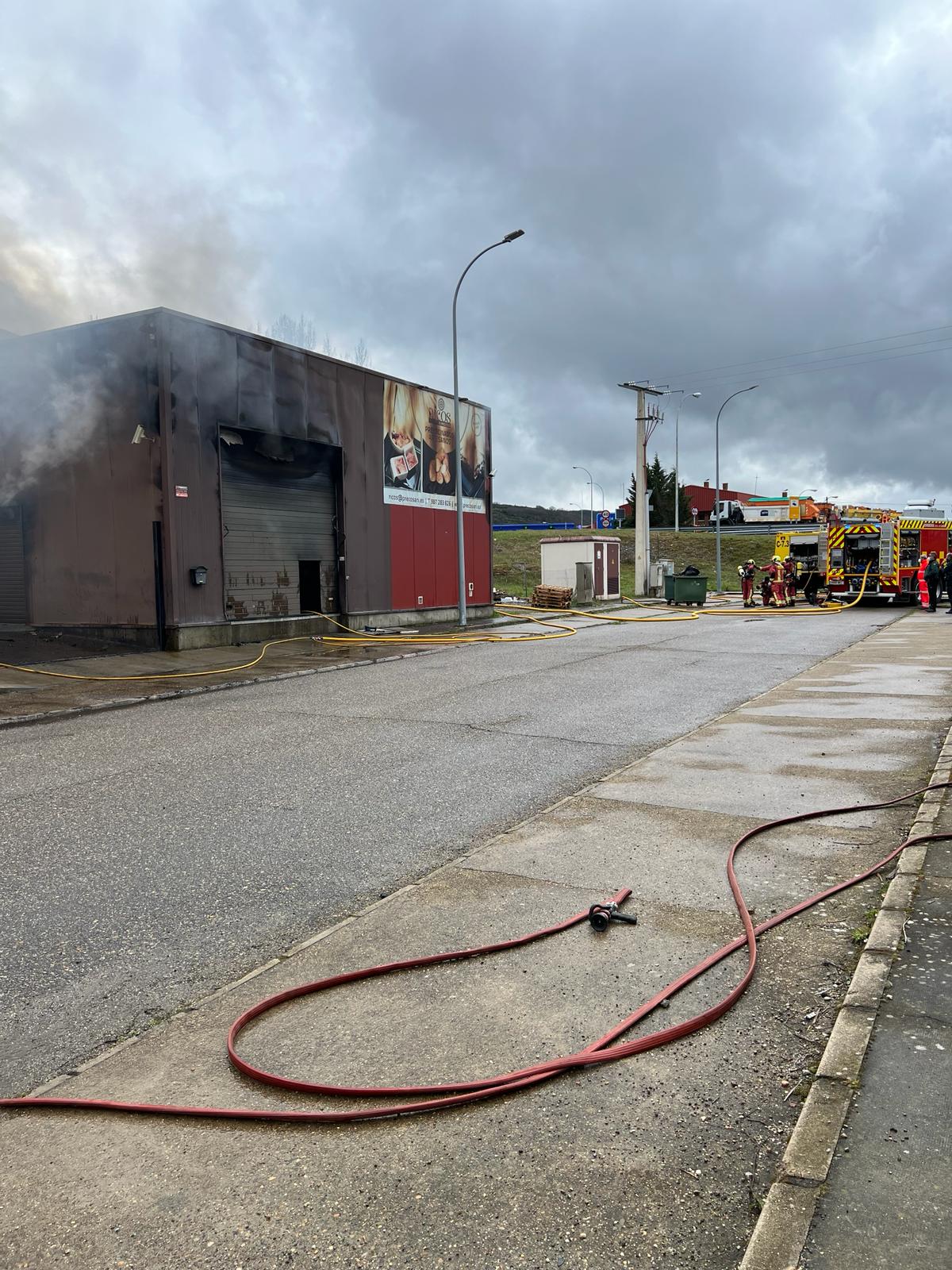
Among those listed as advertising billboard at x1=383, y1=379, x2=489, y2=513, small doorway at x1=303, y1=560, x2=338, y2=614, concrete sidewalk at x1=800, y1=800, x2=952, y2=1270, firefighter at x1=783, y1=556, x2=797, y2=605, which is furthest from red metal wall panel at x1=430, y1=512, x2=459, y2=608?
concrete sidewalk at x1=800, y1=800, x2=952, y2=1270

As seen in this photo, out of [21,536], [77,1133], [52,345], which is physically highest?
[52,345]

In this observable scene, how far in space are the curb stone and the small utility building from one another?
14.8 m

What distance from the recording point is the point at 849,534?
98.7ft

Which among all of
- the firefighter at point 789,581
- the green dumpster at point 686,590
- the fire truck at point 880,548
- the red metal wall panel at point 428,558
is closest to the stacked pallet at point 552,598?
the green dumpster at point 686,590

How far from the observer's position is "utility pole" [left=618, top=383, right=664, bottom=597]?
1427 inches

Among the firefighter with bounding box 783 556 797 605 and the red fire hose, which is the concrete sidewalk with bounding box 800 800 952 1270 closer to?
the red fire hose

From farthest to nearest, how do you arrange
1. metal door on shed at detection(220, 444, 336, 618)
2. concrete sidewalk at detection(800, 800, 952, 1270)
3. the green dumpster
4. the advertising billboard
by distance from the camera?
the green dumpster < the advertising billboard < metal door on shed at detection(220, 444, 336, 618) < concrete sidewalk at detection(800, 800, 952, 1270)

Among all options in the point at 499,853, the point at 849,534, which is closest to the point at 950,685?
the point at 499,853

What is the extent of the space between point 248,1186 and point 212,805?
4093mm

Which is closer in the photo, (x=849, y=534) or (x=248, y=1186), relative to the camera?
(x=248, y=1186)

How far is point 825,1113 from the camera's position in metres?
2.64

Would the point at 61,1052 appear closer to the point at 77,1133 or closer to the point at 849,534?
the point at 77,1133

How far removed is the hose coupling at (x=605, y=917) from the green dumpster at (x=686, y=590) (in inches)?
1076

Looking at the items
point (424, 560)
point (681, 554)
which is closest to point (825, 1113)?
point (424, 560)
